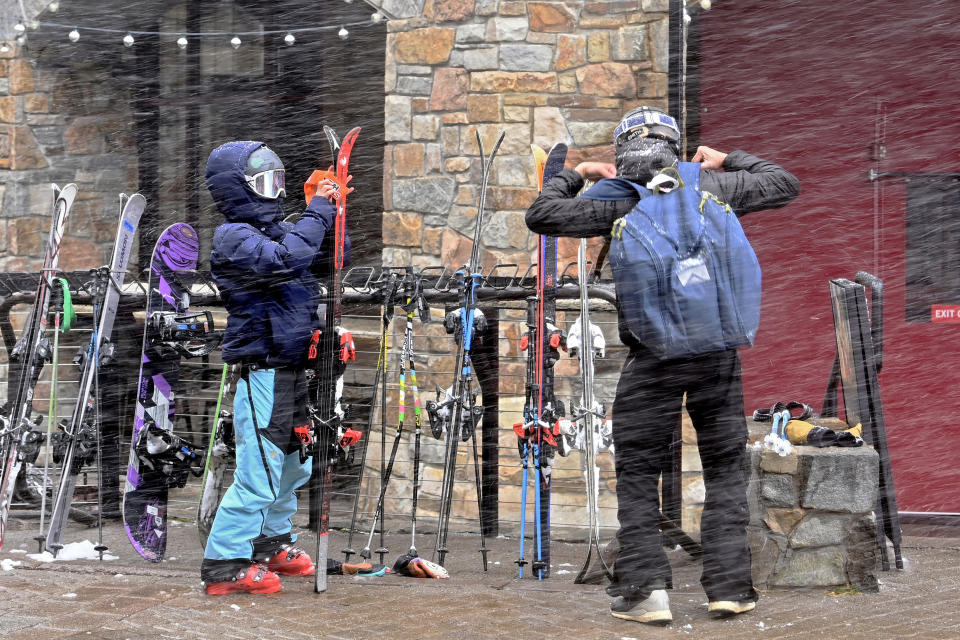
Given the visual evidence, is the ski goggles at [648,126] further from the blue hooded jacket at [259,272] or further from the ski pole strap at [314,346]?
the ski pole strap at [314,346]

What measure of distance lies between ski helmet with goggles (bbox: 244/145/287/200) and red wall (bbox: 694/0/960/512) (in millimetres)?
3307

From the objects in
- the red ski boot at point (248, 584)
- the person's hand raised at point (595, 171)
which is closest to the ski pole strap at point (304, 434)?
Answer: the red ski boot at point (248, 584)

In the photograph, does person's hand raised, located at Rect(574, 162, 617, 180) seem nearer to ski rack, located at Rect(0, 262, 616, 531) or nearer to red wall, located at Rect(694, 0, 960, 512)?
ski rack, located at Rect(0, 262, 616, 531)

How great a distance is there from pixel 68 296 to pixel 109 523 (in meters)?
1.47

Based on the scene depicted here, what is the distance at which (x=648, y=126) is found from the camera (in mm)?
4734

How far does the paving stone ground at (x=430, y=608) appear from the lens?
14.8 feet

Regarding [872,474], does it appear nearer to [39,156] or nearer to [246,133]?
[246,133]

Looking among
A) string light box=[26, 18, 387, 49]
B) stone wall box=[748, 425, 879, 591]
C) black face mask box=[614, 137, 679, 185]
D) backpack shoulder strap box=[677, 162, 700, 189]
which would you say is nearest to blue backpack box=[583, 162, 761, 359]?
backpack shoulder strap box=[677, 162, 700, 189]

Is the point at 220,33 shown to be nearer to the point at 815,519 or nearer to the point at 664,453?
the point at 664,453

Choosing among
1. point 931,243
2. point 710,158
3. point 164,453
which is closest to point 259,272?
point 164,453

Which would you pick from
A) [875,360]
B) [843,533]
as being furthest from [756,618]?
[875,360]

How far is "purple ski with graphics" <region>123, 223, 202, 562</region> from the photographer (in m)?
5.90

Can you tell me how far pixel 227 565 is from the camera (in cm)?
508

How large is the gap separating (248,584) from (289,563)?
0.40m
